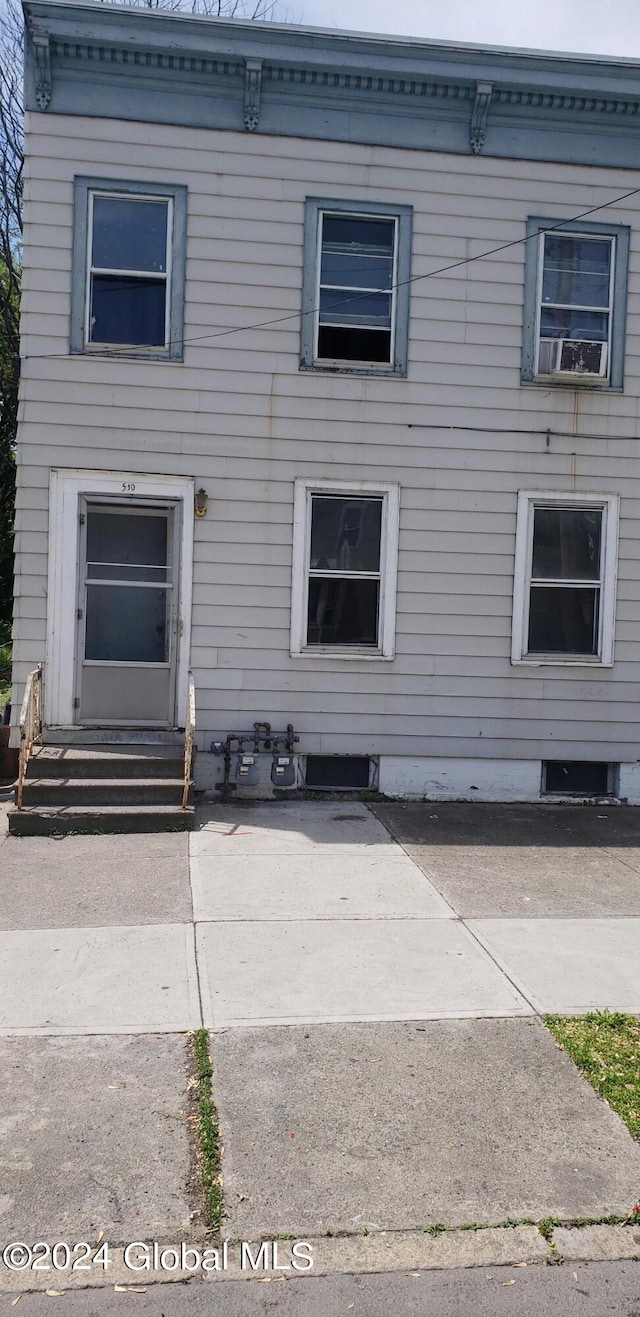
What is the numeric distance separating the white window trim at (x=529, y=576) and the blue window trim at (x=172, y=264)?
3627 mm

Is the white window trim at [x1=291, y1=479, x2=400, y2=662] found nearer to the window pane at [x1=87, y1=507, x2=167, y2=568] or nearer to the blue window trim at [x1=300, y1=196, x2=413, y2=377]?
the blue window trim at [x1=300, y1=196, x2=413, y2=377]

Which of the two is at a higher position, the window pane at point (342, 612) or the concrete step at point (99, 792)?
the window pane at point (342, 612)

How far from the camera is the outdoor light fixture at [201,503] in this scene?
942cm

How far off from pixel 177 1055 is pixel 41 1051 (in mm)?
584

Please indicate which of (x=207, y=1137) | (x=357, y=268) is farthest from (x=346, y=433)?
(x=207, y=1137)

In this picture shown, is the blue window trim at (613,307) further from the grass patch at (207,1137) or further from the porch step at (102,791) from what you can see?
the grass patch at (207,1137)

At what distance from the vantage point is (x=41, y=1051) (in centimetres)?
436

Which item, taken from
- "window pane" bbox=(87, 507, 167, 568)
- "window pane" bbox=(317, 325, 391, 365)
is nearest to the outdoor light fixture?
"window pane" bbox=(87, 507, 167, 568)

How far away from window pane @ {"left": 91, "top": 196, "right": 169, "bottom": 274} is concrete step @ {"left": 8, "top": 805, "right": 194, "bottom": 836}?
496 centimetres

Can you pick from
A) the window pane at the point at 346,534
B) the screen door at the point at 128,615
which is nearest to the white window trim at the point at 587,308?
the window pane at the point at 346,534

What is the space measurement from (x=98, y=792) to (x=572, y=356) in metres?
5.99

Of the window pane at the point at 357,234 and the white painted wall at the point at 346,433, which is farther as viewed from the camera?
the window pane at the point at 357,234

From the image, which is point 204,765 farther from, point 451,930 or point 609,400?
point 609,400

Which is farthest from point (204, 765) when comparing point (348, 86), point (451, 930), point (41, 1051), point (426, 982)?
point (348, 86)
